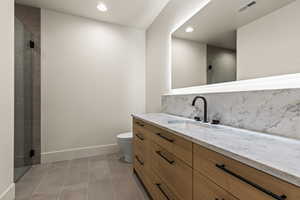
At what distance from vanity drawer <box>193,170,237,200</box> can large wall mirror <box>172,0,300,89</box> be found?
2.84 ft

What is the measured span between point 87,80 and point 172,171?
2.25 metres

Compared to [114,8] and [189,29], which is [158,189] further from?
[114,8]

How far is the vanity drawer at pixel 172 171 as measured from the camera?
89 cm

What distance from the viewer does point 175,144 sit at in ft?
3.40

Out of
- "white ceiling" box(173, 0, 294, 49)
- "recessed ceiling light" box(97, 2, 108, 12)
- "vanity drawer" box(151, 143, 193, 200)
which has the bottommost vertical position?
"vanity drawer" box(151, 143, 193, 200)

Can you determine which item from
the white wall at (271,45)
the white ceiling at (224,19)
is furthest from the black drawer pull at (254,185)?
the white ceiling at (224,19)

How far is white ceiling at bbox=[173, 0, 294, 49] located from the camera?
109cm

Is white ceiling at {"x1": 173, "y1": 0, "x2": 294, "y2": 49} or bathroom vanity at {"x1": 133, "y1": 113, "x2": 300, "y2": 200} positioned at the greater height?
white ceiling at {"x1": 173, "y1": 0, "x2": 294, "y2": 49}

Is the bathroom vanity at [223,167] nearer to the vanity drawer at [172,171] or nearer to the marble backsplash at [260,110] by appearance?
the vanity drawer at [172,171]

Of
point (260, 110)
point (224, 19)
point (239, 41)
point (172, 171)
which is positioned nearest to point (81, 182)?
point (172, 171)

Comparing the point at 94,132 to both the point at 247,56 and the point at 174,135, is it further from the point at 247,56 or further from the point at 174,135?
the point at 247,56

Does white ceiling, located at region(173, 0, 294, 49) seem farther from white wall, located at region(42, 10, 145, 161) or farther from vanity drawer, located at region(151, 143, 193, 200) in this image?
white wall, located at region(42, 10, 145, 161)

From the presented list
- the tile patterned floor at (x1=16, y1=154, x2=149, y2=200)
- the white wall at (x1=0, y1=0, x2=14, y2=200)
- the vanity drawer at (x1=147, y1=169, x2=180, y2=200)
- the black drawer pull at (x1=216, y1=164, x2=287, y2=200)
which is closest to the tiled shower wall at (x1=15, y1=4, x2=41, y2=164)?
the tile patterned floor at (x1=16, y1=154, x2=149, y2=200)

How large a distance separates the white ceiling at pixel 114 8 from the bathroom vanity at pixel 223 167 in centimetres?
203
